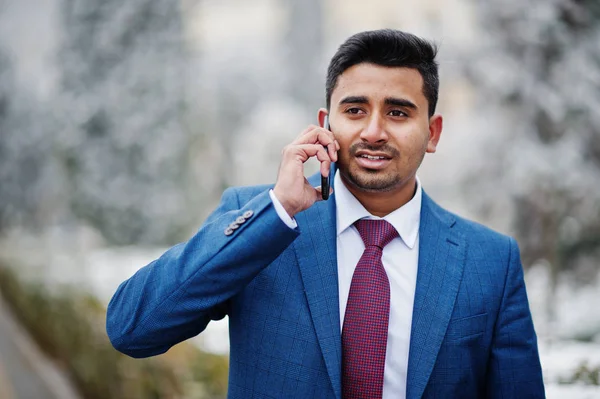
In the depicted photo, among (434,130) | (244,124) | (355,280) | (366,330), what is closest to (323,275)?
(355,280)

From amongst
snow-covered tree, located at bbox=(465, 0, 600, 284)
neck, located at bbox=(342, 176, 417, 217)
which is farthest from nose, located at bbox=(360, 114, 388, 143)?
snow-covered tree, located at bbox=(465, 0, 600, 284)

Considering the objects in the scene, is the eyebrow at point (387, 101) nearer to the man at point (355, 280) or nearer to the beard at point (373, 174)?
the man at point (355, 280)

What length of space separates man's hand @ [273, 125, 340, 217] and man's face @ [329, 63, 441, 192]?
8 centimetres

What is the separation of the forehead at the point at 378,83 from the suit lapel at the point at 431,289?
Result: 0.42 m

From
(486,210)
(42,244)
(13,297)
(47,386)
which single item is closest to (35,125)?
(42,244)

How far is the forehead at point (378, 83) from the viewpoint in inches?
72.2

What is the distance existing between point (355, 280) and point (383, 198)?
0.32m

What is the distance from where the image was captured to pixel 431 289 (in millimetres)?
1854

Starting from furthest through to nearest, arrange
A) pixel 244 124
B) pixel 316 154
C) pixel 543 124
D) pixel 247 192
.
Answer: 1. pixel 244 124
2. pixel 543 124
3. pixel 247 192
4. pixel 316 154

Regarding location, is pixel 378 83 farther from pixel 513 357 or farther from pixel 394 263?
pixel 513 357

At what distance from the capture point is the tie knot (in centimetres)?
191

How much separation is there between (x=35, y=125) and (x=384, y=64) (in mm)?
10083

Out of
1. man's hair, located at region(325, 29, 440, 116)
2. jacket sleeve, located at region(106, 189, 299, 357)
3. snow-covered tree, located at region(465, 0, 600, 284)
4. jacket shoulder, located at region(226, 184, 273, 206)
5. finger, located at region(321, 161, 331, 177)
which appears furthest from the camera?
snow-covered tree, located at region(465, 0, 600, 284)

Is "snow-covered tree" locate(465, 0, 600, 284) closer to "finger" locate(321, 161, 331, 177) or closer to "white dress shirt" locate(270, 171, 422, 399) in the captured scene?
"white dress shirt" locate(270, 171, 422, 399)
